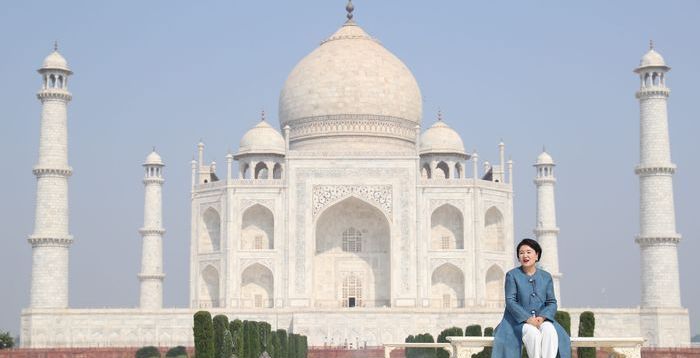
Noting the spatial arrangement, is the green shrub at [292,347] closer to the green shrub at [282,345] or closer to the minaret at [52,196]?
the green shrub at [282,345]

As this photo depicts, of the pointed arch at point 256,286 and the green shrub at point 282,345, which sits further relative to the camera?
the pointed arch at point 256,286

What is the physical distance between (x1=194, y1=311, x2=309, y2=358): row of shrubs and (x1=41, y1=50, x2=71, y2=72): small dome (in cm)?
1239

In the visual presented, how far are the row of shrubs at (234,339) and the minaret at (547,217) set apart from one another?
15.2 meters

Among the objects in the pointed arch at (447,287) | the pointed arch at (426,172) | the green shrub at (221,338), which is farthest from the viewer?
the pointed arch at (426,172)

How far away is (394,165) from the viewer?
2911 cm

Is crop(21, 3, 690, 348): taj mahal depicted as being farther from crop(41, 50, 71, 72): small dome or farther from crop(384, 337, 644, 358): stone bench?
crop(384, 337, 644, 358): stone bench

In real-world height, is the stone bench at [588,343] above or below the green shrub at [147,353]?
above

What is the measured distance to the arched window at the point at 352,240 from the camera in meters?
30.1

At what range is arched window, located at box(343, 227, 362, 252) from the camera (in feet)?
98.8

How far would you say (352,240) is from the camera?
30188mm

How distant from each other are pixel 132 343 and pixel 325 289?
233 inches

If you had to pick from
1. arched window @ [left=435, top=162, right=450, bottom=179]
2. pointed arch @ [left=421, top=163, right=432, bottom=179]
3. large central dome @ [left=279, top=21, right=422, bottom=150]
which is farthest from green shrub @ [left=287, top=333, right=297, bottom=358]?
arched window @ [left=435, top=162, right=450, bottom=179]

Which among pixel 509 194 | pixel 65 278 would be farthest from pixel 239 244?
pixel 509 194

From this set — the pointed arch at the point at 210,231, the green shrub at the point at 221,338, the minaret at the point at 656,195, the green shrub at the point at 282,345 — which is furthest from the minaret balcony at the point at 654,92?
the green shrub at the point at 221,338
